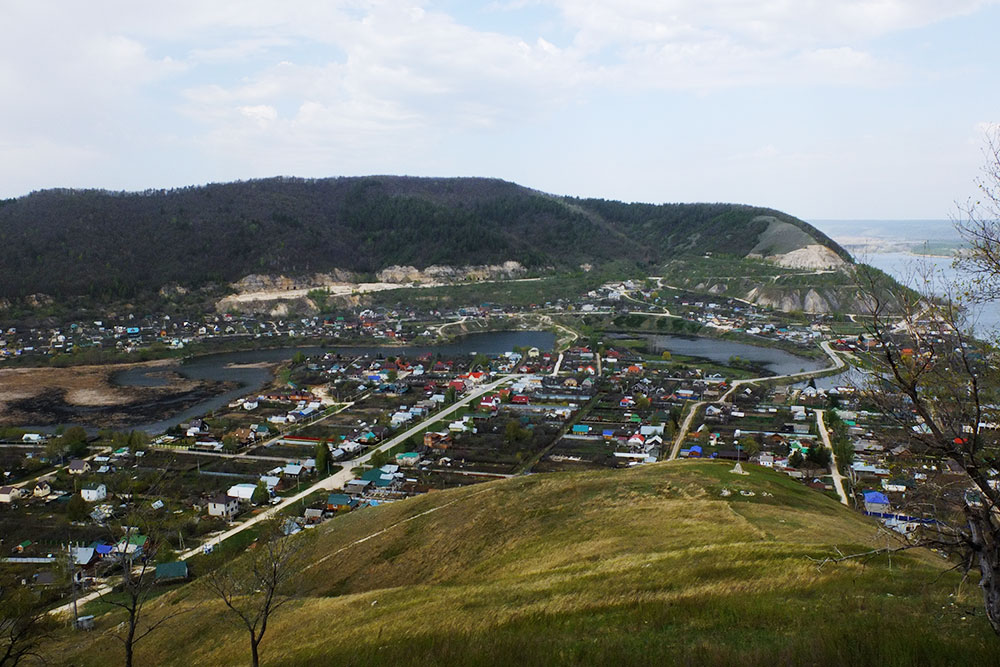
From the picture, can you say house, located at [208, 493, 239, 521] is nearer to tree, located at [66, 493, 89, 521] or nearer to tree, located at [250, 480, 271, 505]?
tree, located at [250, 480, 271, 505]

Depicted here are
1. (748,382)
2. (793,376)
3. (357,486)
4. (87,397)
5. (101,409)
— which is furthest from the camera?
(793,376)

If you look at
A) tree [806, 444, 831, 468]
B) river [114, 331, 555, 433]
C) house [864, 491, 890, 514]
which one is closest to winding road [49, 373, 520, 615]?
river [114, 331, 555, 433]

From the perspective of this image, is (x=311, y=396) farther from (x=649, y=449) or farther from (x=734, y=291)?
(x=734, y=291)

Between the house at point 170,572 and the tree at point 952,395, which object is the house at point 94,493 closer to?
the house at point 170,572

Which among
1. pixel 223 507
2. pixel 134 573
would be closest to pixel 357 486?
pixel 223 507

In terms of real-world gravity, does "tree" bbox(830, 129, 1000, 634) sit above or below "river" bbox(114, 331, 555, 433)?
above

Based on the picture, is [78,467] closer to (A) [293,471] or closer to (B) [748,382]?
(A) [293,471]
